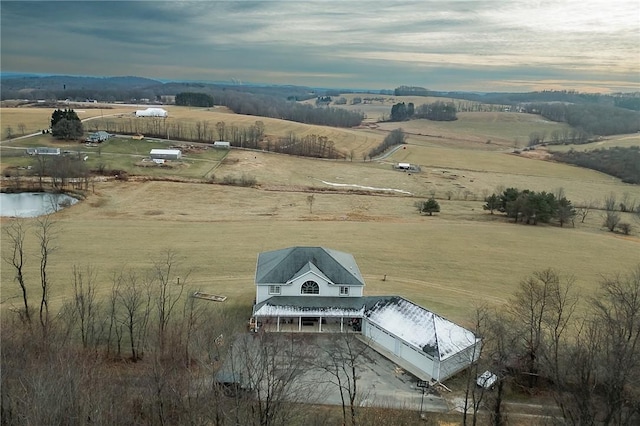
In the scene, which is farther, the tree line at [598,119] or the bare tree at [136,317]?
the tree line at [598,119]

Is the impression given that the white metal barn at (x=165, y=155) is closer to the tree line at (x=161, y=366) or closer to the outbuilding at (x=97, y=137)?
the outbuilding at (x=97, y=137)

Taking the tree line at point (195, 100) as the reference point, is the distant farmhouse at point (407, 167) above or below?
below

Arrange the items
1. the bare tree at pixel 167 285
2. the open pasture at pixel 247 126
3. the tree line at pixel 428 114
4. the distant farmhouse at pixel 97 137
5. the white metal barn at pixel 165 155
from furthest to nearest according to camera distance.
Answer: the tree line at pixel 428 114 < the open pasture at pixel 247 126 < the distant farmhouse at pixel 97 137 < the white metal barn at pixel 165 155 < the bare tree at pixel 167 285

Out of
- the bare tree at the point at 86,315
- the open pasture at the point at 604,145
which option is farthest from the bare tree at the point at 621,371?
the open pasture at the point at 604,145

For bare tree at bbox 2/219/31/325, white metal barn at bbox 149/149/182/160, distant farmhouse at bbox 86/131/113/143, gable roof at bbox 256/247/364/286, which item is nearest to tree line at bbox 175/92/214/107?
distant farmhouse at bbox 86/131/113/143

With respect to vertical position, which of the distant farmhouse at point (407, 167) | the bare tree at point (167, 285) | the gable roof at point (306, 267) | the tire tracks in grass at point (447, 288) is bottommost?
the tire tracks in grass at point (447, 288)

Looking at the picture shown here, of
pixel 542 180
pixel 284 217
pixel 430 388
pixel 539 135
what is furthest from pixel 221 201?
pixel 539 135

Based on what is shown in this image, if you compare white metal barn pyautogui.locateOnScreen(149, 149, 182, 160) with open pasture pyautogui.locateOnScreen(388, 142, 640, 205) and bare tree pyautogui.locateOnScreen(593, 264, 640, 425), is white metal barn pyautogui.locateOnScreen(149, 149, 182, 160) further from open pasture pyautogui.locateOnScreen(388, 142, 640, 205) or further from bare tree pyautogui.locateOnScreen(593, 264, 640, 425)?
bare tree pyautogui.locateOnScreen(593, 264, 640, 425)
